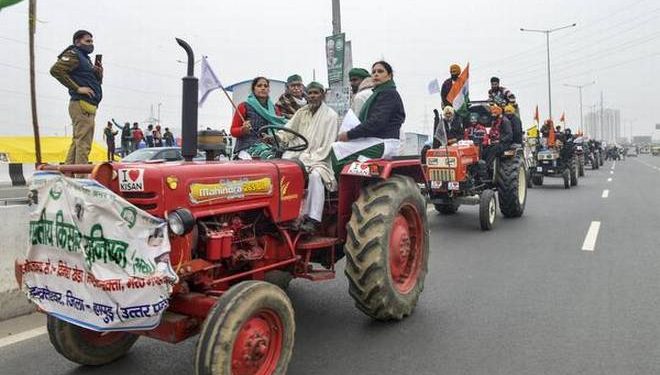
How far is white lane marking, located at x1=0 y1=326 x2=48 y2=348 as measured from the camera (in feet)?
14.6

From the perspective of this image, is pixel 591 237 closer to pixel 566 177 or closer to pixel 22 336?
pixel 22 336

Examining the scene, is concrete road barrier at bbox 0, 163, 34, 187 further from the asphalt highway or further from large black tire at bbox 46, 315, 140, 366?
large black tire at bbox 46, 315, 140, 366

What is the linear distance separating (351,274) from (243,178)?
1.24 metres

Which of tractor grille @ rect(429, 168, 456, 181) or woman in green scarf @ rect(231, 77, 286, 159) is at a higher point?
woman in green scarf @ rect(231, 77, 286, 159)

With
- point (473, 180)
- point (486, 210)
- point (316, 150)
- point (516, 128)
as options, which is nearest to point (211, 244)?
point (316, 150)

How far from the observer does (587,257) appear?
7.56m

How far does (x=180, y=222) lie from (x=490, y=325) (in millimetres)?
2873

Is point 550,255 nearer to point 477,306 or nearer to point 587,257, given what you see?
point 587,257

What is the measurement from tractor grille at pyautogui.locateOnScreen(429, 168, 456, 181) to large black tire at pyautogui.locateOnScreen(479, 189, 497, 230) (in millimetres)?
650

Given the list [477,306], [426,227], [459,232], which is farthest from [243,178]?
[459,232]

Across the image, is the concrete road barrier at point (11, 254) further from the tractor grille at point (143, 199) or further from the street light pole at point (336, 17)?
the street light pole at point (336, 17)

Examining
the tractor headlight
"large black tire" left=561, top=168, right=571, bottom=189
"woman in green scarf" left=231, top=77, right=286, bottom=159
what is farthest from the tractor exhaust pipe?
"large black tire" left=561, top=168, right=571, bottom=189

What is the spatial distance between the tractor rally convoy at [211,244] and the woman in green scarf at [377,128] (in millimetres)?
34

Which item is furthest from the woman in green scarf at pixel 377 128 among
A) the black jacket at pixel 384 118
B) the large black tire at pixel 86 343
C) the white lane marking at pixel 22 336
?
the white lane marking at pixel 22 336
